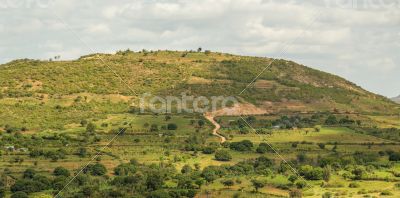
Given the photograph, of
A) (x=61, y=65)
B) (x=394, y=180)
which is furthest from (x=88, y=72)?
(x=394, y=180)

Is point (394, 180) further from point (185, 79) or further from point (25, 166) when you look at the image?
point (185, 79)

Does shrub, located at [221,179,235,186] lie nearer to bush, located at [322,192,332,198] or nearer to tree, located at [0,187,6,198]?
bush, located at [322,192,332,198]

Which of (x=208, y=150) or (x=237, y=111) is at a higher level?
(x=237, y=111)

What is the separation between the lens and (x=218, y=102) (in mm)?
125688

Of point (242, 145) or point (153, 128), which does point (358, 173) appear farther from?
point (153, 128)

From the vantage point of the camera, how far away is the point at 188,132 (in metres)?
103

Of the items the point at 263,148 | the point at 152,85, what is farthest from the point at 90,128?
the point at 152,85

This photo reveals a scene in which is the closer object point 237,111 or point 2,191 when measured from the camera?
point 2,191

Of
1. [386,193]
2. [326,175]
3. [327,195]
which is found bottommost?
[327,195]

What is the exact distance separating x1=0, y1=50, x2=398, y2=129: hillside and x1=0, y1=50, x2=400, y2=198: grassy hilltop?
0.26 m

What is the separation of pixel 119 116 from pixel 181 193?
160 ft

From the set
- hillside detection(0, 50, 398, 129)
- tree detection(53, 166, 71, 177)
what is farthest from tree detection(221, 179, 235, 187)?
hillside detection(0, 50, 398, 129)

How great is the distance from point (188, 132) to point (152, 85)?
104 ft

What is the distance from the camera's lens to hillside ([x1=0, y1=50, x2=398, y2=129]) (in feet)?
383
